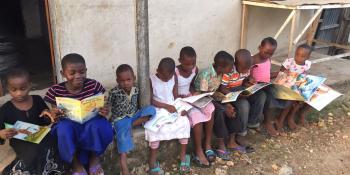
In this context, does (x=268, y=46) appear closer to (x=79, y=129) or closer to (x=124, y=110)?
(x=124, y=110)

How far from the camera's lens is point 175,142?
313 centimetres

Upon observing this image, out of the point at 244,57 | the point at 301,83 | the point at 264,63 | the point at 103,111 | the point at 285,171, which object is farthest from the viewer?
the point at 301,83

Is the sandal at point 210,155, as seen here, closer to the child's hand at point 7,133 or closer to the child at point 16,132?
the child at point 16,132

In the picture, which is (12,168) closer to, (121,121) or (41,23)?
(121,121)

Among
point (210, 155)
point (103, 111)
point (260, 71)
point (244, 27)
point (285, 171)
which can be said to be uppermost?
point (244, 27)

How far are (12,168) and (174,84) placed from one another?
55.8 inches

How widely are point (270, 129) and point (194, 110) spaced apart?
1067 millimetres

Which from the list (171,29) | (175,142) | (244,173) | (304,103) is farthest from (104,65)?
(304,103)

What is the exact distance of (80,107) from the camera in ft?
7.91

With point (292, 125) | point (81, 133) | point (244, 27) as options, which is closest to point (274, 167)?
point (292, 125)

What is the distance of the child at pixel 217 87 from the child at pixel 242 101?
89 mm

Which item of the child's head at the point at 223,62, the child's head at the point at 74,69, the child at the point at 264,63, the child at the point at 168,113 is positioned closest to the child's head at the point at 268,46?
the child at the point at 264,63

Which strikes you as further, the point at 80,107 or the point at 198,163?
the point at 198,163

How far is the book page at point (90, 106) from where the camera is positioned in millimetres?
2441
